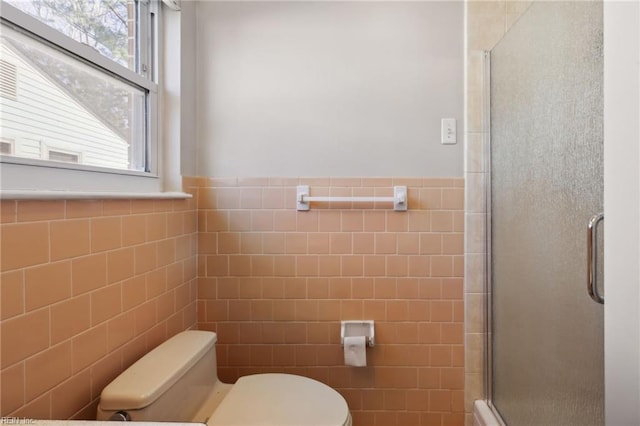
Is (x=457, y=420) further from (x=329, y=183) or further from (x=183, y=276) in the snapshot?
(x=183, y=276)

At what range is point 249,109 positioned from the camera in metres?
1.51

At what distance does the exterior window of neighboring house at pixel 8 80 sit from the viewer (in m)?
0.77

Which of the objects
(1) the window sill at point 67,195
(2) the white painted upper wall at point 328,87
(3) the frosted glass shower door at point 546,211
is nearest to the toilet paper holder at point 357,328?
(3) the frosted glass shower door at point 546,211

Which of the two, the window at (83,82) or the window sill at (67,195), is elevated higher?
the window at (83,82)

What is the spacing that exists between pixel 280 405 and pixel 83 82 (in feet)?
4.07

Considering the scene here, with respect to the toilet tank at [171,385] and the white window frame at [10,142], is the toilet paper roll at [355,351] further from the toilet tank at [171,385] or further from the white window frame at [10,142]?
the white window frame at [10,142]

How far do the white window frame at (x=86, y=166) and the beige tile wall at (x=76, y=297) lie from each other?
81 millimetres

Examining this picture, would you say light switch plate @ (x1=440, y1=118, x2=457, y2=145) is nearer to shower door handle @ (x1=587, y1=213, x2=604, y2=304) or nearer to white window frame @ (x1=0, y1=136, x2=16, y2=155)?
shower door handle @ (x1=587, y1=213, x2=604, y2=304)

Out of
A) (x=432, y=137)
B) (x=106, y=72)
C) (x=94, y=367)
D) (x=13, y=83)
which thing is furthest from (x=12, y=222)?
(x=432, y=137)

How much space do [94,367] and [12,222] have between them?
48 cm

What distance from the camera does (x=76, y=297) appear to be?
86cm

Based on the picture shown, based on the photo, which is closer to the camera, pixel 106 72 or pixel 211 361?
pixel 106 72

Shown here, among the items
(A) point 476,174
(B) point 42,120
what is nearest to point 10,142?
(B) point 42,120

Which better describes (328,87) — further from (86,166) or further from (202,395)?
(202,395)
